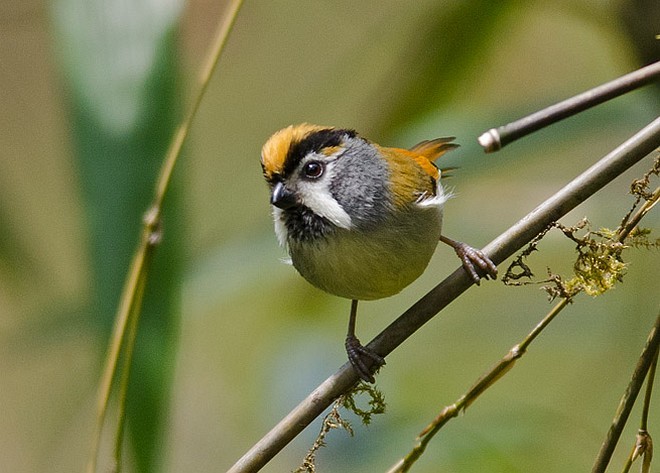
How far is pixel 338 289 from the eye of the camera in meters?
1.90

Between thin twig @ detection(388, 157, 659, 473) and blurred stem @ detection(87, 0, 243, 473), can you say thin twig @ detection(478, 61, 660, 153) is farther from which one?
blurred stem @ detection(87, 0, 243, 473)

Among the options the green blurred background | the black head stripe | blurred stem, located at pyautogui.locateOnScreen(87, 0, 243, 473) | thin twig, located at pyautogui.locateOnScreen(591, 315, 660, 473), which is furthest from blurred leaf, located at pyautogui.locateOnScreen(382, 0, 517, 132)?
thin twig, located at pyautogui.locateOnScreen(591, 315, 660, 473)

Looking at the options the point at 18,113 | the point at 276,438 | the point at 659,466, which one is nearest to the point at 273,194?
the point at 276,438

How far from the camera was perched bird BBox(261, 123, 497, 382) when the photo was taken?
6.12 ft

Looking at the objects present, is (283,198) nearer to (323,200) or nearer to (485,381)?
Answer: (323,200)

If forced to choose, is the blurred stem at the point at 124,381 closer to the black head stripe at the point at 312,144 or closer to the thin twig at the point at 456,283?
the thin twig at the point at 456,283

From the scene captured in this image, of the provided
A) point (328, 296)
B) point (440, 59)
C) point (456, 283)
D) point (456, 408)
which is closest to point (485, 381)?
point (456, 408)

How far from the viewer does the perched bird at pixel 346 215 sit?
186 centimetres

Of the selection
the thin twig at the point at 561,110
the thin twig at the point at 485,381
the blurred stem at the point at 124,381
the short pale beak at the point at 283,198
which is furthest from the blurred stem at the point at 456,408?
the short pale beak at the point at 283,198

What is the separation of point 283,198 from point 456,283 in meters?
0.60

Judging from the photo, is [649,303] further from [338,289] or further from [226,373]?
[226,373]

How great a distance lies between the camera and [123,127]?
5.72 feet

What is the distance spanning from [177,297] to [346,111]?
389cm

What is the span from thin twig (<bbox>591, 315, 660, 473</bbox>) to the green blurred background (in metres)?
0.66
